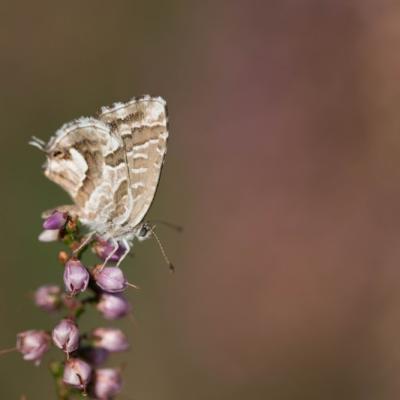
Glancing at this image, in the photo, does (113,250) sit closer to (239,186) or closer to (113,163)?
(113,163)

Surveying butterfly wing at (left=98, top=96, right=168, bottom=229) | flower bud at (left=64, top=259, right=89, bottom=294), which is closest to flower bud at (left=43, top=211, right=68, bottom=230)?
A: flower bud at (left=64, top=259, right=89, bottom=294)

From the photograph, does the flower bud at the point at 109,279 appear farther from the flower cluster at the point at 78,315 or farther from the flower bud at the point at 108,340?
the flower bud at the point at 108,340

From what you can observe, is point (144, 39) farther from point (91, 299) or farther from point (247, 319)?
point (91, 299)

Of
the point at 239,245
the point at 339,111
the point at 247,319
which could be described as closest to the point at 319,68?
the point at 339,111

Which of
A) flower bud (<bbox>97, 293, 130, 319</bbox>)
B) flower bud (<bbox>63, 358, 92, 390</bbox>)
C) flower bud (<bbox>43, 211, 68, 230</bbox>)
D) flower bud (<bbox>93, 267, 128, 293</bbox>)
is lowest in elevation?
flower bud (<bbox>63, 358, 92, 390</bbox>)

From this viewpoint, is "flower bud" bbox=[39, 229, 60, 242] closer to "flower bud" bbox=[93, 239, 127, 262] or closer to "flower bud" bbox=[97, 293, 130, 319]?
"flower bud" bbox=[93, 239, 127, 262]

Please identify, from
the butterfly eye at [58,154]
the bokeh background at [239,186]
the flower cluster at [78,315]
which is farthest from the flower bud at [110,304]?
the bokeh background at [239,186]

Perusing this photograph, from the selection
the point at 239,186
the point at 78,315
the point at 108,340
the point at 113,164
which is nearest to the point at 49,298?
the point at 78,315
